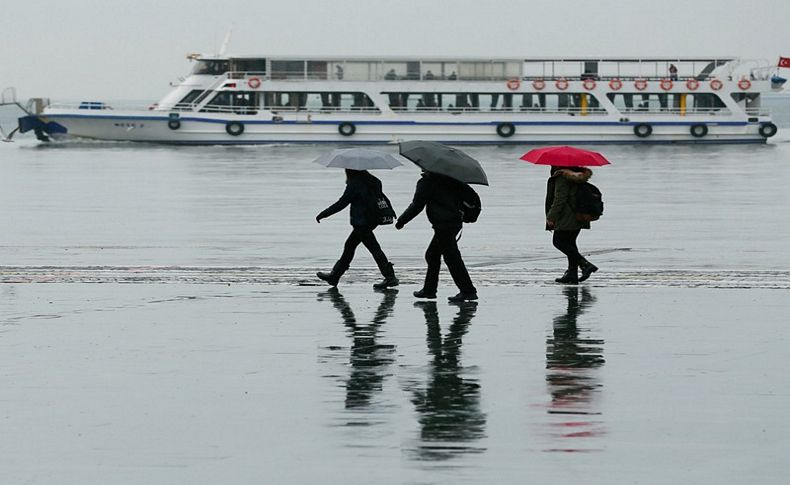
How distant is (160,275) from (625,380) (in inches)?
300

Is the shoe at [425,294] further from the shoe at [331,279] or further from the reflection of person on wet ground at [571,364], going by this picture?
the reflection of person on wet ground at [571,364]

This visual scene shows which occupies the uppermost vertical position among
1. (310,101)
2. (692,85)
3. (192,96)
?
(692,85)

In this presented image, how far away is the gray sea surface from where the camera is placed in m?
8.00

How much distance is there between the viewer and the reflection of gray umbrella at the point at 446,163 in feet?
46.1

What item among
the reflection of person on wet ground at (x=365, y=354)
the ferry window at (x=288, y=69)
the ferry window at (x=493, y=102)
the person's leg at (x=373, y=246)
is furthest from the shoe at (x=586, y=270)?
the ferry window at (x=288, y=69)

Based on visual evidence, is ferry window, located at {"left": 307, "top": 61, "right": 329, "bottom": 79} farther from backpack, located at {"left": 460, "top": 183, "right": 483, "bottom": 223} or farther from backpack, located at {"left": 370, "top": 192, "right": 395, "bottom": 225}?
backpack, located at {"left": 460, "top": 183, "right": 483, "bottom": 223}

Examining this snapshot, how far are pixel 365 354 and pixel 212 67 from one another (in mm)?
58781

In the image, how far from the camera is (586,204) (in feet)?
51.6

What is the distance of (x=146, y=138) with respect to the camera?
69062 mm

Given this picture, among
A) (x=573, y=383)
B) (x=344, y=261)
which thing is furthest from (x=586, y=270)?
(x=573, y=383)

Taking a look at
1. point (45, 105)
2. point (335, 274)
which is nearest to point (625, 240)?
point (335, 274)

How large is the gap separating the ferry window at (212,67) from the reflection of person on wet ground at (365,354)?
55.0 m

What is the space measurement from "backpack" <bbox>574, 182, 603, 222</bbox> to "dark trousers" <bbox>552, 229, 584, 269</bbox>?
178 mm

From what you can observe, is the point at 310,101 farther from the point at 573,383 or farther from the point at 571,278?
the point at 573,383
